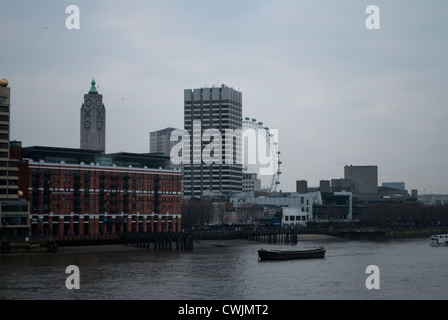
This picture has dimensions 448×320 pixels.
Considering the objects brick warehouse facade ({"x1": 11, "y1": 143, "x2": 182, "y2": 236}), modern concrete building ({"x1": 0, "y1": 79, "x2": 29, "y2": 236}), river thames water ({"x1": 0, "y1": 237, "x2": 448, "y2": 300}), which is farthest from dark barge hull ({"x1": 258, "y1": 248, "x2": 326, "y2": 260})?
modern concrete building ({"x1": 0, "y1": 79, "x2": 29, "y2": 236})

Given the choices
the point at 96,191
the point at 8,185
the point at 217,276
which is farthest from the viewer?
the point at 96,191

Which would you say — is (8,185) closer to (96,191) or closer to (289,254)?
(96,191)

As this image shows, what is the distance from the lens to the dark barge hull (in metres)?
114

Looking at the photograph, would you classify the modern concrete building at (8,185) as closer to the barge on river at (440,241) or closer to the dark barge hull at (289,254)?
the dark barge hull at (289,254)

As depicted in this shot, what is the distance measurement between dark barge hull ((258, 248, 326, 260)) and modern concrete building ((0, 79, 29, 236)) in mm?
43221

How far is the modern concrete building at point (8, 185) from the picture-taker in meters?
124

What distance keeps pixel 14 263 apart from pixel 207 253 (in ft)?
128

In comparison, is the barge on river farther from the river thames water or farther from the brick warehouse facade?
the brick warehouse facade

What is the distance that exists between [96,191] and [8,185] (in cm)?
2166

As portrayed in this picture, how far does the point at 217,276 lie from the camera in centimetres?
8712

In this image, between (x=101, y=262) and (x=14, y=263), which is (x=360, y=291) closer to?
(x=101, y=262)

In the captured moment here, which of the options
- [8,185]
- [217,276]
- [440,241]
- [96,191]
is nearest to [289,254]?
[217,276]
